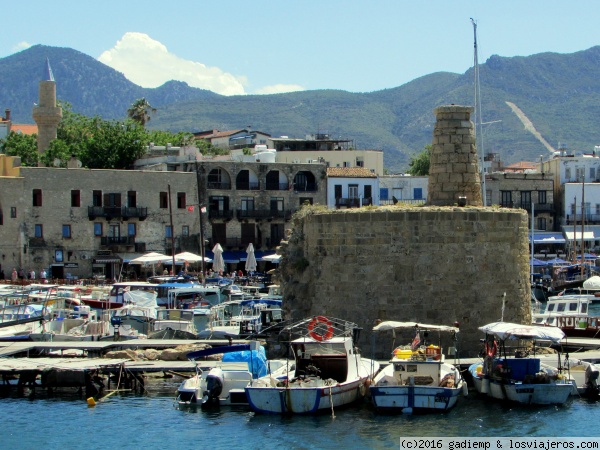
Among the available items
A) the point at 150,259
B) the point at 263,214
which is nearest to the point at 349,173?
the point at 263,214

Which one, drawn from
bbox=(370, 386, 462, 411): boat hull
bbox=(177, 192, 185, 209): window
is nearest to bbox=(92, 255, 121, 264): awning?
bbox=(177, 192, 185, 209): window

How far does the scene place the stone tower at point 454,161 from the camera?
103ft

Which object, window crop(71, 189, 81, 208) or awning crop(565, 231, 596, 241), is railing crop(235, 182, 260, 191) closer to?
window crop(71, 189, 81, 208)

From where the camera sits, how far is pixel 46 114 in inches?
3123

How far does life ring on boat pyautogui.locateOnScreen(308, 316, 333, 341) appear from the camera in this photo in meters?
27.5

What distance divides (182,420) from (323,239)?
6.39 m

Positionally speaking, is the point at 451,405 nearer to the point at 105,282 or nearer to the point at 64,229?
the point at 105,282

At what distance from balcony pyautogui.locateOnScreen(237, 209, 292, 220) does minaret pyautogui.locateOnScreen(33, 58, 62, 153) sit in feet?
57.1

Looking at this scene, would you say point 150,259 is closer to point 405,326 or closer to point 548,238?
point 548,238

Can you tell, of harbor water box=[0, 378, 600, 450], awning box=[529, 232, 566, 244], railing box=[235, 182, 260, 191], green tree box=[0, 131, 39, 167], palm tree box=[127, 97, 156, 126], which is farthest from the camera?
palm tree box=[127, 97, 156, 126]

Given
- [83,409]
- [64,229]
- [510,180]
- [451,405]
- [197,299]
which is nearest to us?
[451,405]

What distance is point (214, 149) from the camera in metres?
88.3

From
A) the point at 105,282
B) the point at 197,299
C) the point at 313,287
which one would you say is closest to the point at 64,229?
the point at 105,282

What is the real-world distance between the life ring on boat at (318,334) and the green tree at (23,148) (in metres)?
53.1
